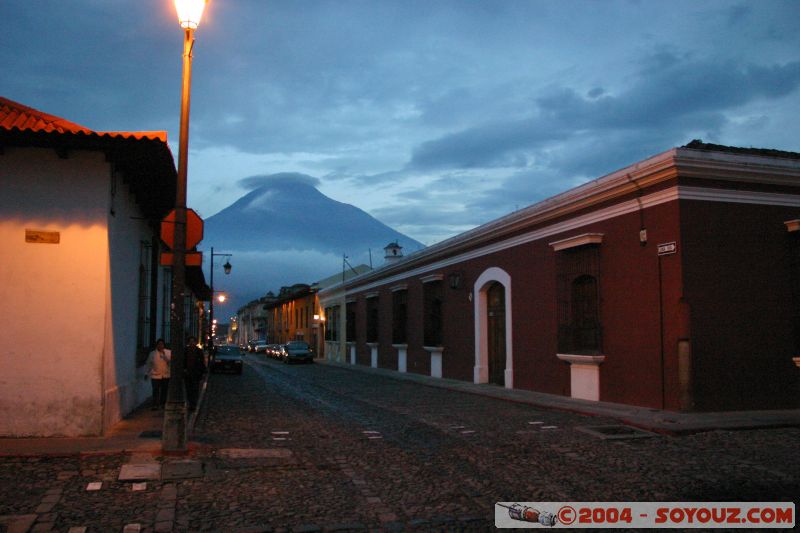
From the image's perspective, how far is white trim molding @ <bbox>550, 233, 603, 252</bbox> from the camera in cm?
1507

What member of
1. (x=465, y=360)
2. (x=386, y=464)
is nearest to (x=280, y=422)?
(x=386, y=464)

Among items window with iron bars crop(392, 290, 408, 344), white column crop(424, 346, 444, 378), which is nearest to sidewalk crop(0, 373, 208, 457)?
white column crop(424, 346, 444, 378)

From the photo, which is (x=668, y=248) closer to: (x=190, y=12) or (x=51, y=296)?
(x=190, y=12)

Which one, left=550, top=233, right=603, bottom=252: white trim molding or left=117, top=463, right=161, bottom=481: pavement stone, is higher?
left=550, top=233, right=603, bottom=252: white trim molding

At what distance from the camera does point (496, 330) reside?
2106 centimetres

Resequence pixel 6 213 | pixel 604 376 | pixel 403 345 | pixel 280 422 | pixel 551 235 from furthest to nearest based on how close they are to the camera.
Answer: pixel 403 345 → pixel 551 235 → pixel 604 376 → pixel 280 422 → pixel 6 213

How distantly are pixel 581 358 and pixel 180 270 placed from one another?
383 inches

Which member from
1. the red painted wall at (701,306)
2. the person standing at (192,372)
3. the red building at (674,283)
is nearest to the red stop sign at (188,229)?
the person standing at (192,372)

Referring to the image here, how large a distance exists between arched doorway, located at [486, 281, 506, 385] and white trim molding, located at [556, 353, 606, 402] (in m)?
4.09

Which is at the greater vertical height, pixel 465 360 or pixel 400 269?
pixel 400 269

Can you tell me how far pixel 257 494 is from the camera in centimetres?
680

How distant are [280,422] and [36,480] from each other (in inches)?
212

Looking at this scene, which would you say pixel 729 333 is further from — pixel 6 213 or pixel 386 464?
pixel 6 213

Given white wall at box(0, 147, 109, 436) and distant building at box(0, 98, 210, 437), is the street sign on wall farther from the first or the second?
white wall at box(0, 147, 109, 436)
